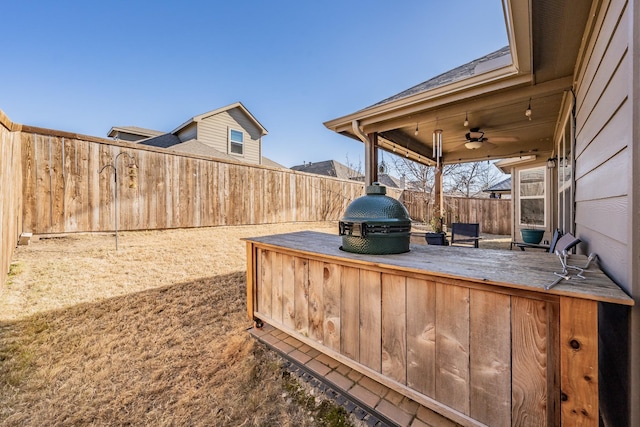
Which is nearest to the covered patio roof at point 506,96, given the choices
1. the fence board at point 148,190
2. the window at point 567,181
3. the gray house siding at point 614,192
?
the gray house siding at point 614,192

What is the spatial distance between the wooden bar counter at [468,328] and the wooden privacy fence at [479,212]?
9067 mm

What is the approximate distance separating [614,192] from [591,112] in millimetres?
955

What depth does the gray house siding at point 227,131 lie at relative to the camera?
36.0 feet

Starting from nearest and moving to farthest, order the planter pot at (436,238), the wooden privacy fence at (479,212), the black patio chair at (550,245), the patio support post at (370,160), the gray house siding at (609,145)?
the gray house siding at (609,145) < the black patio chair at (550,245) < the patio support post at (370,160) < the planter pot at (436,238) < the wooden privacy fence at (479,212)

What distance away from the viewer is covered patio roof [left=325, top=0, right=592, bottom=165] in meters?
1.79

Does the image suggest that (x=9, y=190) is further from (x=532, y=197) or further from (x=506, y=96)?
(x=532, y=197)

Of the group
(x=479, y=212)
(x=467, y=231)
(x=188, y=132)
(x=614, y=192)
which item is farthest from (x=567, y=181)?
(x=188, y=132)

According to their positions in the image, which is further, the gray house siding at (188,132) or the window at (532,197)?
the gray house siding at (188,132)

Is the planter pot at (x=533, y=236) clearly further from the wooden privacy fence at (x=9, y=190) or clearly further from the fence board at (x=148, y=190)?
the wooden privacy fence at (x=9, y=190)

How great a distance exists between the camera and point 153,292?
3291 mm

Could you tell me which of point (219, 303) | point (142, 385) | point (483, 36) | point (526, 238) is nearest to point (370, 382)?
point (142, 385)

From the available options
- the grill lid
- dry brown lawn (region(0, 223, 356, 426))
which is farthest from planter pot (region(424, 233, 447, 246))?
dry brown lawn (region(0, 223, 356, 426))

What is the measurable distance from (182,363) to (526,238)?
6.91 m

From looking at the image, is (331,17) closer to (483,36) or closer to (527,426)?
(483,36)
